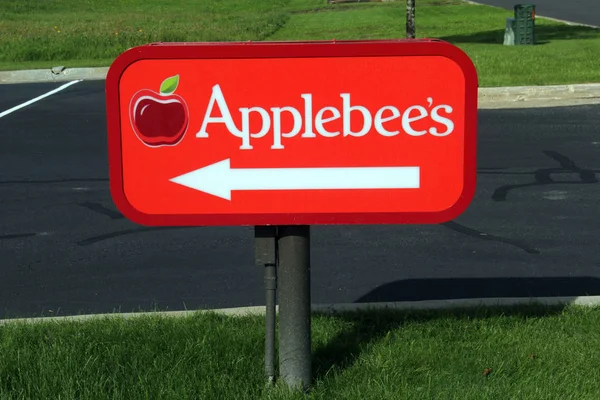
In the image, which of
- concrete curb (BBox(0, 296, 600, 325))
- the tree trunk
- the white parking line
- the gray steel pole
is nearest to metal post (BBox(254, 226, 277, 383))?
the gray steel pole

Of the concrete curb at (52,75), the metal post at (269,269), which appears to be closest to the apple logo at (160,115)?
the metal post at (269,269)

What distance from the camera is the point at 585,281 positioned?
6.70 m

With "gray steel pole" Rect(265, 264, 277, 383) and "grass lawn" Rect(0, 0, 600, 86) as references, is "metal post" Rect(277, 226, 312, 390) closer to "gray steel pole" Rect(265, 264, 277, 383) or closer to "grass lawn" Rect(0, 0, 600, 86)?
"gray steel pole" Rect(265, 264, 277, 383)

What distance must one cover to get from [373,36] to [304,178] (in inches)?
1050

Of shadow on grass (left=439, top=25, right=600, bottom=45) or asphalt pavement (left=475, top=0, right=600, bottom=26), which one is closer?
shadow on grass (left=439, top=25, right=600, bottom=45)

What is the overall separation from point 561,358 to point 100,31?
94.0ft

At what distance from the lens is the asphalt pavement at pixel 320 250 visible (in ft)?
21.5

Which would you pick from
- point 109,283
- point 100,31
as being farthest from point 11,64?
point 109,283

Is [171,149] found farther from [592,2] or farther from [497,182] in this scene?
[592,2]

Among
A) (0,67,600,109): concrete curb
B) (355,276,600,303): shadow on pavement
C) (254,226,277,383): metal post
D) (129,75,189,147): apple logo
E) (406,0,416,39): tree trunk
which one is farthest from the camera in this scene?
(406,0,416,39): tree trunk

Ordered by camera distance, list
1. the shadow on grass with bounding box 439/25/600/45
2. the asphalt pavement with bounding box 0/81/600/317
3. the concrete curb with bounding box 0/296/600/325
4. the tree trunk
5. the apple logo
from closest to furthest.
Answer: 1. the apple logo
2. the concrete curb with bounding box 0/296/600/325
3. the asphalt pavement with bounding box 0/81/600/317
4. the tree trunk
5. the shadow on grass with bounding box 439/25/600/45

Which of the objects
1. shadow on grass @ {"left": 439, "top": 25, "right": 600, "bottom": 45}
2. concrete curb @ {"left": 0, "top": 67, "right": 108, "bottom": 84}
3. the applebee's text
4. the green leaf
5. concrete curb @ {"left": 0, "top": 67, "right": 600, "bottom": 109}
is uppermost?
shadow on grass @ {"left": 439, "top": 25, "right": 600, "bottom": 45}

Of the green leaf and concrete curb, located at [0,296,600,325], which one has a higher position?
the green leaf

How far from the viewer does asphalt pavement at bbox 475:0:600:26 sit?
33.9 metres
